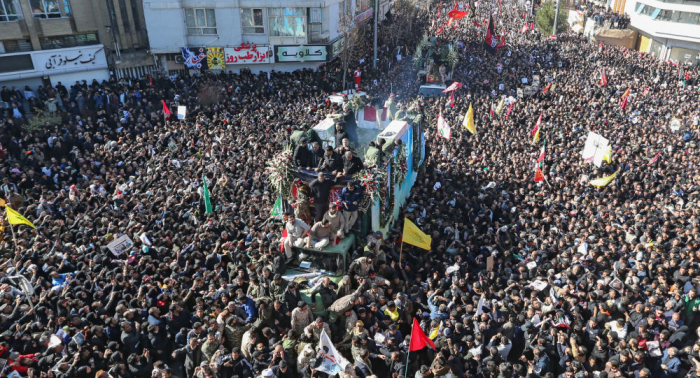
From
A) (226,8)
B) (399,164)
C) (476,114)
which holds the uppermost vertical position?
(226,8)

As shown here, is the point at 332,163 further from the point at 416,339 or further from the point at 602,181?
the point at 602,181

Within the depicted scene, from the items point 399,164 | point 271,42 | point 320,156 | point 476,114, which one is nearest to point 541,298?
point 399,164

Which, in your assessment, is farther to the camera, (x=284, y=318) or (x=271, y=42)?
(x=271, y=42)

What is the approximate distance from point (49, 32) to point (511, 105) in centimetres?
2475

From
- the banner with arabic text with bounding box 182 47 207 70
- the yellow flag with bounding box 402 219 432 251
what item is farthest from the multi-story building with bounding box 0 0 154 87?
the yellow flag with bounding box 402 219 432 251

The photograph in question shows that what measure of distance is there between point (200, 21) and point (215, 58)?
271cm

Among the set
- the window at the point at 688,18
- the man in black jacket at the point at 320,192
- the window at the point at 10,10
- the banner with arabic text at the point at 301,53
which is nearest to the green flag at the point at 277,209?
the man in black jacket at the point at 320,192

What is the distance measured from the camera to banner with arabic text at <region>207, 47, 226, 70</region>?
101ft

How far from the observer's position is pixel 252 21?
31.7 metres

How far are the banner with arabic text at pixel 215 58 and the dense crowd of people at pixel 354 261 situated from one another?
10.4 m

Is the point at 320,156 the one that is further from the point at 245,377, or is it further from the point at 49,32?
the point at 49,32

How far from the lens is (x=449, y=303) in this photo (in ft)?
30.5

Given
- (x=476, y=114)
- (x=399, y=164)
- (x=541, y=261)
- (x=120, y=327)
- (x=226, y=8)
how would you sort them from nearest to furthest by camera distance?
(x=120, y=327), (x=541, y=261), (x=399, y=164), (x=476, y=114), (x=226, y=8)

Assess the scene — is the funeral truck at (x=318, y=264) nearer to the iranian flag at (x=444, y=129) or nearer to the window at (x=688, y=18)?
the iranian flag at (x=444, y=129)
